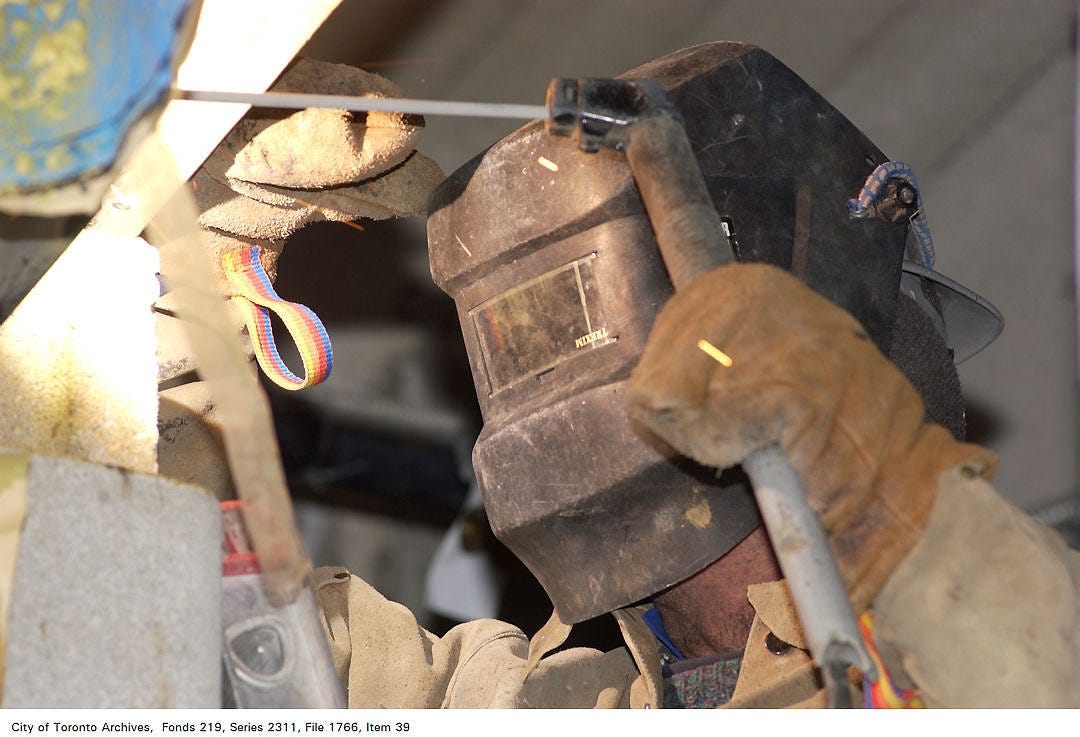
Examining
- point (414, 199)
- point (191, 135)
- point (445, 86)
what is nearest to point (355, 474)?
point (445, 86)

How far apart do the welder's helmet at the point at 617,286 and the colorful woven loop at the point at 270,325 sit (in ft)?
0.77

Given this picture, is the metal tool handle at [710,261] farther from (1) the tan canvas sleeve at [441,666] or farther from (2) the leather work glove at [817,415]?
(1) the tan canvas sleeve at [441,666]

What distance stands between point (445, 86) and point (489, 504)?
84.1 inches

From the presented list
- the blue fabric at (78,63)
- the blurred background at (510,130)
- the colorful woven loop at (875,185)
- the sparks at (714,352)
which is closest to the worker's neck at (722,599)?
the colorful woven loop at (875,185)

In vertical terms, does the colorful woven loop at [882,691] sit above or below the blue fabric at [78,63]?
below

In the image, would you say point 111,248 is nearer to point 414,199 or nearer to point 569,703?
point 414,199

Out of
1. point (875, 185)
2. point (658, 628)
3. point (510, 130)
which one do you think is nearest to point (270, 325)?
point (658, 628)

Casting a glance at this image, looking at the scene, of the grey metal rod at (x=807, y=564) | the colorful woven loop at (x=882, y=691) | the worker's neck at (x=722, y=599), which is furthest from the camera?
the worker's neck at (x=722, y=599)

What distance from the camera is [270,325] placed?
209 cm

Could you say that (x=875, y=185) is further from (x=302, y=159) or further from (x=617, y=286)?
(x=302, y=159)

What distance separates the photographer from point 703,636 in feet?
7.08

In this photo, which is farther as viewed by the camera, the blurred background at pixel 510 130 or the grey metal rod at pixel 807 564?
the blurred background at pixel 510 130

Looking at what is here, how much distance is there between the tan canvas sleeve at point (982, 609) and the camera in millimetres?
1269

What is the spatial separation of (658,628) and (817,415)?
103 cm
